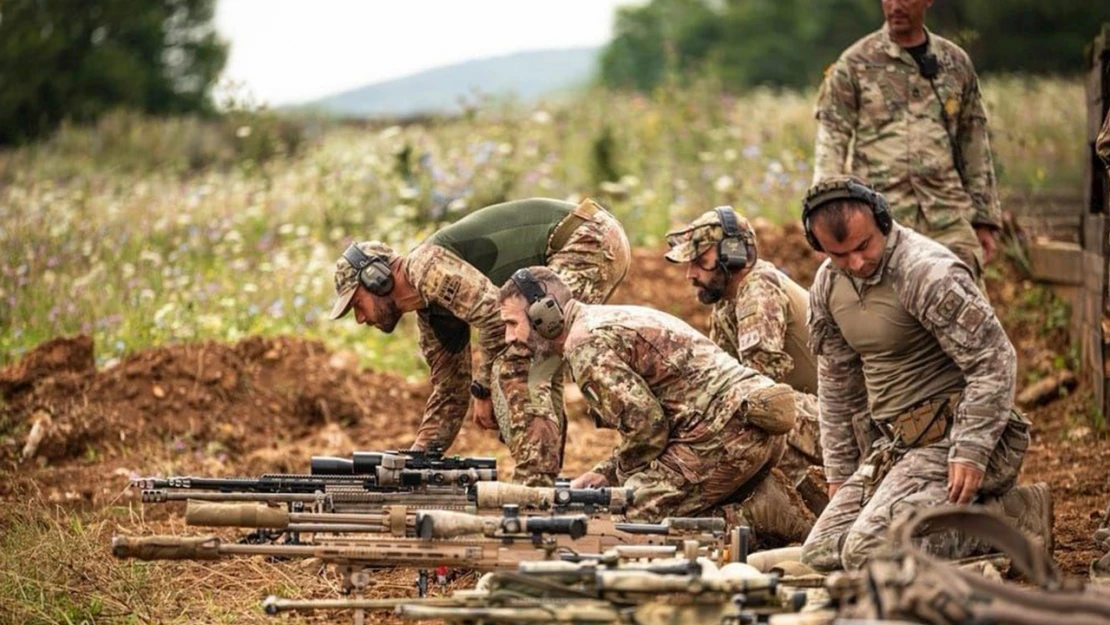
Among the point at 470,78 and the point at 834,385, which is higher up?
the point at 470,78

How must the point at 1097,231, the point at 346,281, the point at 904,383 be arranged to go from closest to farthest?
the point at 904,383 < the point at 346,281 < the point at 1097,231

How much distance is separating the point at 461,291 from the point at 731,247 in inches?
58.6

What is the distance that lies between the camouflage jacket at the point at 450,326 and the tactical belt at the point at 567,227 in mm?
567

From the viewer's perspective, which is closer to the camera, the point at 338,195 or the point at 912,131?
the point at 912,131

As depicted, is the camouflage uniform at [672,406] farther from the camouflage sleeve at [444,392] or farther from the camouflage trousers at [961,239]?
the camouflage trousers at [961,239]

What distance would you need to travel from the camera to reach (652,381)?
355 inches

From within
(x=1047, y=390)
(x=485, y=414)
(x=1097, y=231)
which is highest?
(x=1097, y=231)

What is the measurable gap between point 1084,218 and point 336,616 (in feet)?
21.6

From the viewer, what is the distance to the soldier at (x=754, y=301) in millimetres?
9758

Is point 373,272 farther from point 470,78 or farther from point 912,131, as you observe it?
point 470,78

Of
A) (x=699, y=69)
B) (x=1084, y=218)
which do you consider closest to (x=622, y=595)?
(x=1084, y=218)

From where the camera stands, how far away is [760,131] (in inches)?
818

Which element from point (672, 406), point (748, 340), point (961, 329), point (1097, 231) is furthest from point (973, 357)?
point (1097, 231)

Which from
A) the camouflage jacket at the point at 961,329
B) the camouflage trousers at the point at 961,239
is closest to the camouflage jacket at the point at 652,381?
the camouflage jacket at the point at 961,329
